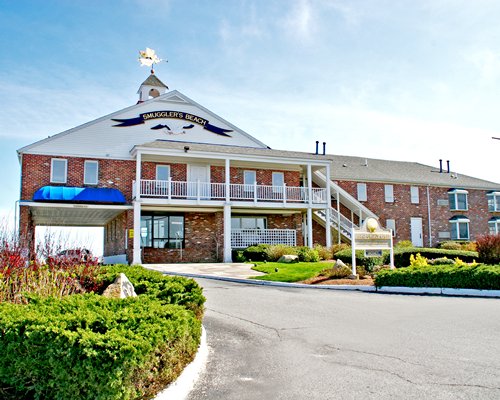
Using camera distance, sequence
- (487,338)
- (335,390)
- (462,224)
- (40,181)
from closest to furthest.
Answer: (335,390), (487,338), (40,181), (462,224)

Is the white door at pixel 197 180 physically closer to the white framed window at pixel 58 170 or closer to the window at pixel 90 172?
the window at pixel 90 172

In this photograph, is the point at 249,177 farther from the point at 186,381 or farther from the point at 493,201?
the point at 186,381

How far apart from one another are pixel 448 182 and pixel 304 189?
1651 centimetres

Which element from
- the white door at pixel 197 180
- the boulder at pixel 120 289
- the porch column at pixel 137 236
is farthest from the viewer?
the white door at pixel 197 180

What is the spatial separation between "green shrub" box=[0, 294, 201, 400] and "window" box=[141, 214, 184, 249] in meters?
21.1

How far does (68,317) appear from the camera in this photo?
556 centimetres

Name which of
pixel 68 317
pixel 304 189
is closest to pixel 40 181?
pixel 304 189

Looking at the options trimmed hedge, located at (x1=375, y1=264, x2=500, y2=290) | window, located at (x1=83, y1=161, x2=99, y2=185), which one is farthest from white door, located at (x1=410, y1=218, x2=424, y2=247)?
window, located at (x1=83, y1=161, x2=99, y2=185)

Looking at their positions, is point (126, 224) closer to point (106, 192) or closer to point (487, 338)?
point (106, 192)

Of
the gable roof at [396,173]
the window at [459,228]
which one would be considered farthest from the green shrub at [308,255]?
the window at [459,228]

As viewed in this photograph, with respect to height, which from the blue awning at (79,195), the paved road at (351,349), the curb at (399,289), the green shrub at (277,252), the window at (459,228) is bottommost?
the paved road at (351,349)

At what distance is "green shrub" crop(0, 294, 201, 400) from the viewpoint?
4512mm

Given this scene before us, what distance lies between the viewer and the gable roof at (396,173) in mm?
36219

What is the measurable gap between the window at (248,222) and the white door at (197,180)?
3101mm
